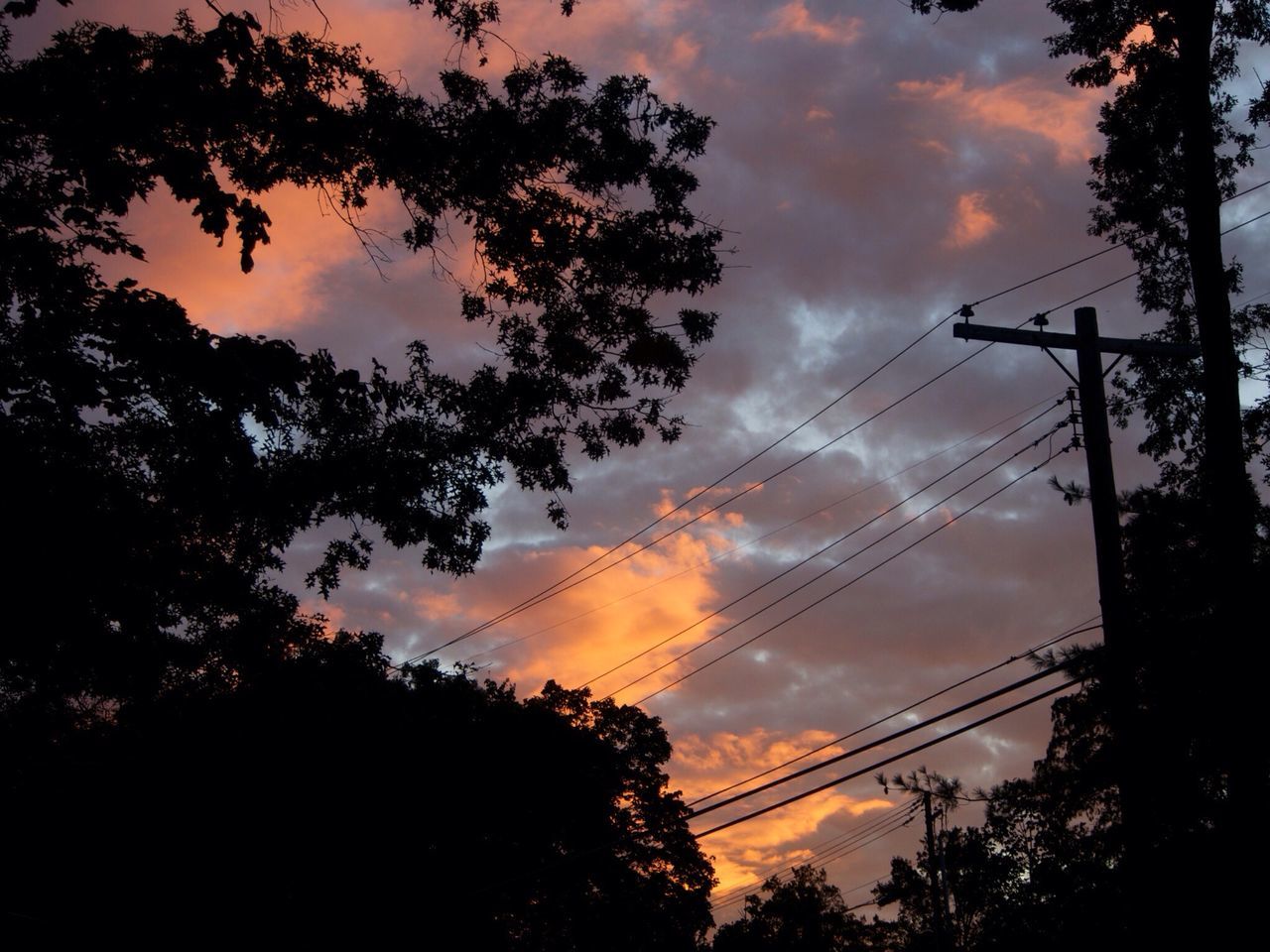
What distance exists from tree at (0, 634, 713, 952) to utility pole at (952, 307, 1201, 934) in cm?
1282

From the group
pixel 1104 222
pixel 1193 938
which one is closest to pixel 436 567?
pixel 1193 938

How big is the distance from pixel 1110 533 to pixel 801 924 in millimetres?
80664

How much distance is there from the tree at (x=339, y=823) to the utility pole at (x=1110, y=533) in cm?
1282

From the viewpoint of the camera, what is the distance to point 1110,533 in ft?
36.3

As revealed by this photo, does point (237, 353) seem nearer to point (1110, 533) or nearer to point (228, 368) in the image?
point (228, 368)

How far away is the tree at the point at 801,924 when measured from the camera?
3198 inches

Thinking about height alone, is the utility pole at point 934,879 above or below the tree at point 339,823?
below

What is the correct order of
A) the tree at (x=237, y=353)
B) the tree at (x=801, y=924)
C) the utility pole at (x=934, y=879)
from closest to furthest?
the tree at (x=237, y=353)
the utility pole at (x=934, y=879)
the tree at (x=801, y=924)

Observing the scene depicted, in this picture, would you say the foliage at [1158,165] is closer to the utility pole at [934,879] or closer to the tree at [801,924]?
the utility pole at [934,879]

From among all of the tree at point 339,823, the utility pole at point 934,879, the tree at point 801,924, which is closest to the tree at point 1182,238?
the tree at point 339,823

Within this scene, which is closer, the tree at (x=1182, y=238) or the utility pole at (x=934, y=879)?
the tree at (x=1182, y=238)

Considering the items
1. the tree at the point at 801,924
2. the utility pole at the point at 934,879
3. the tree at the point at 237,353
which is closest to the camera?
the tree at the point at 237,353

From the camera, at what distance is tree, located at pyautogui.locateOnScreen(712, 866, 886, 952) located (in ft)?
266

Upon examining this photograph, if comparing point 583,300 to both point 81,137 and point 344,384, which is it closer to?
point 344,384
